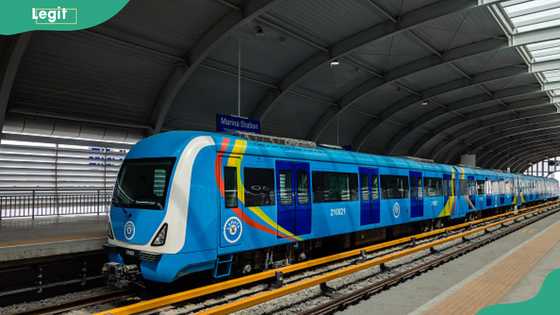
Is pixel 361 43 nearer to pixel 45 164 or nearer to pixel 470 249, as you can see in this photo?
pixel 470 249

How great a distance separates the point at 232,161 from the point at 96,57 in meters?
10.3

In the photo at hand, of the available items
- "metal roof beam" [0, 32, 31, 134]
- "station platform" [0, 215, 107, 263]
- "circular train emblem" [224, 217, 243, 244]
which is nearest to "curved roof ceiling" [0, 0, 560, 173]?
"metal roof beam" [0, 32, 31, 134]

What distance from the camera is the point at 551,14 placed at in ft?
61.5

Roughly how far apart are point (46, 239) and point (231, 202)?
4.18m

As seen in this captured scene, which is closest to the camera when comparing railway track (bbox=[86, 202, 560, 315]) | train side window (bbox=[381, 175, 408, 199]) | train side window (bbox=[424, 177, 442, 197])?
railway track (bbox=[86, 202, 560, 315])

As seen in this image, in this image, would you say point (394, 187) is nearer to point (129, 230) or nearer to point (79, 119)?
point (129, 230)

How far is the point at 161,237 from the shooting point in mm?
7246

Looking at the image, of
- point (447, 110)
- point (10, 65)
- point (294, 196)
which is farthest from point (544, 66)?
point (10, 65)

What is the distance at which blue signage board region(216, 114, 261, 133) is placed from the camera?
1360 cm

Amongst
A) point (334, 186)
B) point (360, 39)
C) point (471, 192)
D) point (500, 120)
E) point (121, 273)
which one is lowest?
point (121, 273)

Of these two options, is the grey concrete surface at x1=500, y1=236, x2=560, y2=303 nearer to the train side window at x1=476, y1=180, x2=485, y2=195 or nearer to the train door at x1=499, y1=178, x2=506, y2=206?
the train side window at x1=476, y1=180, x2=485, y2=195

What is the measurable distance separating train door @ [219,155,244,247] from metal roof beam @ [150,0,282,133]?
8626 mm

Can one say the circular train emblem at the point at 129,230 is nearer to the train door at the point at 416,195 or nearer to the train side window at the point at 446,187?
the train door at the point at 416,195

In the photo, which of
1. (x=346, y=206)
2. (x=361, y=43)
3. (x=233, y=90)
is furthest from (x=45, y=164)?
(x=361, y=43)
